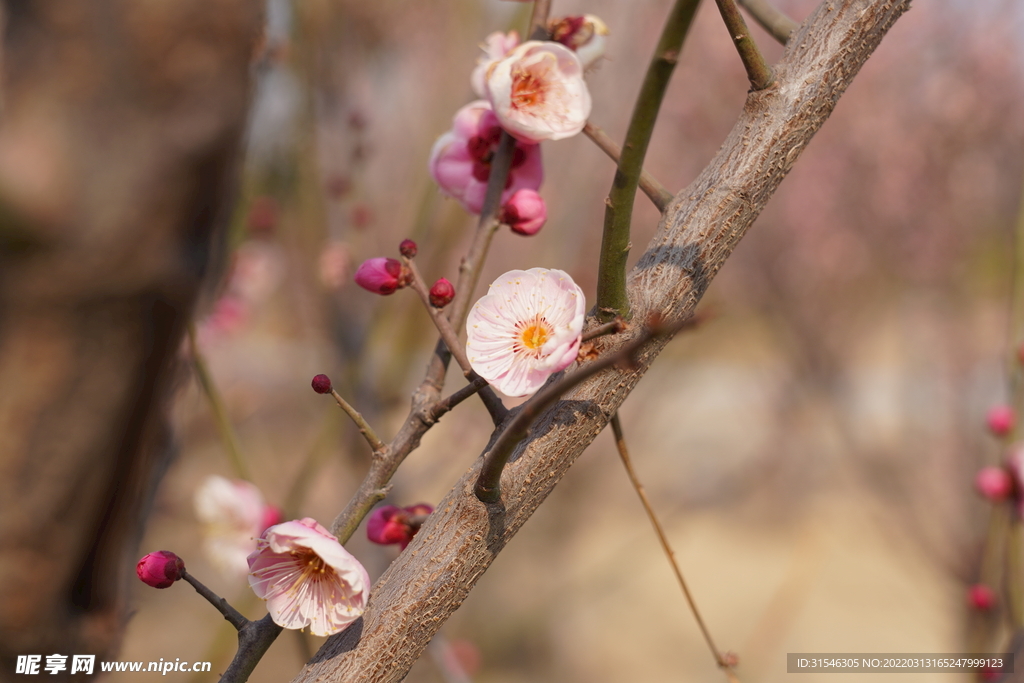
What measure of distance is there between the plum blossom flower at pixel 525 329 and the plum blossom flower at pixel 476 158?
0.13 meters

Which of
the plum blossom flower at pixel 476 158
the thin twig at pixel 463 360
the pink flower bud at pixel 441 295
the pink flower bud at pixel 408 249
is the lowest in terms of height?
the thin twig at pixel 463 360

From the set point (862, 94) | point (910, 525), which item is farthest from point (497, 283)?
point (862, 94)

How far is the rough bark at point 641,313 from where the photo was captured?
0.35 m

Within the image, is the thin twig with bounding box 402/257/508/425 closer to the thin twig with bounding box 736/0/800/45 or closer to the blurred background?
the thin twig with bounding box 736/0/800/45

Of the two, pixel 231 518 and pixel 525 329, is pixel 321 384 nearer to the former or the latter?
pixel 525 329

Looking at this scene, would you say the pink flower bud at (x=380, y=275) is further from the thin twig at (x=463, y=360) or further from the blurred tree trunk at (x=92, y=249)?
the blurred tree trunk at (x=92, y=249)

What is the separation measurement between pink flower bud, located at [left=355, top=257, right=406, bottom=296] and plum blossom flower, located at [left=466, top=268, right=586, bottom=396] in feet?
0.29

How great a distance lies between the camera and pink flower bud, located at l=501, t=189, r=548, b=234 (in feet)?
1.53

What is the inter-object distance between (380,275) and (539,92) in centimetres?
17

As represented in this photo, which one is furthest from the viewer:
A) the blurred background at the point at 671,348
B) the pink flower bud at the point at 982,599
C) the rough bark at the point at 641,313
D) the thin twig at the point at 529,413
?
the blurred background at the point at 671,348

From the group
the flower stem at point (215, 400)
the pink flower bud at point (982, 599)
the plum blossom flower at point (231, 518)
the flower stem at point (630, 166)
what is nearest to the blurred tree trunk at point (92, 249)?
the flower stem at point (215, 400)

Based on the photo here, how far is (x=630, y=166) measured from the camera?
29 cm

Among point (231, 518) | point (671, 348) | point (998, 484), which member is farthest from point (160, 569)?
point (671, 348)

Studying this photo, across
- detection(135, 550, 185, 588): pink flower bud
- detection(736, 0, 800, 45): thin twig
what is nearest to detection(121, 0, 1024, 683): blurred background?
detection(135, 550, 185, 588): pink flower bud
